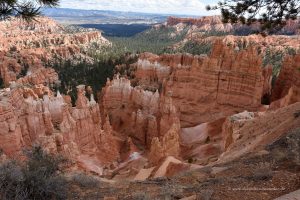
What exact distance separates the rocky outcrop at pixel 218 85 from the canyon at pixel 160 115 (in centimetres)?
9

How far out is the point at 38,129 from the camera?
19875 millimetres

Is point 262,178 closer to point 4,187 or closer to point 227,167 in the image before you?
point 227,167

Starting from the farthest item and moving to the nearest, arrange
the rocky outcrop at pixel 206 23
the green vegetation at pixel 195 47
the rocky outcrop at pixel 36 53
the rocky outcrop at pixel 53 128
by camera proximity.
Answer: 1. the rocky outcrop at pixel 206 23
2. the green vegetation at pixel 195 47
3. the rocky outcrop at pixel 36 53
4. the rocky outcrop at pixel 53 128

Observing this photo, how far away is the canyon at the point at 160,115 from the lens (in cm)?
1716

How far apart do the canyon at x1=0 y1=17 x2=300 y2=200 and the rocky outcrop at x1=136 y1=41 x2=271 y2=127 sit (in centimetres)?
9

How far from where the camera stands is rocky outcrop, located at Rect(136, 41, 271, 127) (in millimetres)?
29172

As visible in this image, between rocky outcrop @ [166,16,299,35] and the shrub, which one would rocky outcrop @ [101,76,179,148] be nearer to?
the shrub

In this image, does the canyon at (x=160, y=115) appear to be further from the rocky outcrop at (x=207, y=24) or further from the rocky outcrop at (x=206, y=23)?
the rocky outcrop at (x=206, y=23)

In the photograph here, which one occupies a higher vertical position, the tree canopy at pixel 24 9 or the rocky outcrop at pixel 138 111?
the tree canopy at pixel 24 9

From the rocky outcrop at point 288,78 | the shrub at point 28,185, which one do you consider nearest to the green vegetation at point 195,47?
the rocky outcrop at point 288,78

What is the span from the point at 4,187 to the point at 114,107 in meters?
25.2

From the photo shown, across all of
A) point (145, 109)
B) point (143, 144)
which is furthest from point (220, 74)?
point (143, 144)

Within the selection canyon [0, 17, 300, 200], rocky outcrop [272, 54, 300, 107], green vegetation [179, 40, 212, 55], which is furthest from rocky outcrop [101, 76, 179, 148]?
green vegetation [179, 40, 212, 55]

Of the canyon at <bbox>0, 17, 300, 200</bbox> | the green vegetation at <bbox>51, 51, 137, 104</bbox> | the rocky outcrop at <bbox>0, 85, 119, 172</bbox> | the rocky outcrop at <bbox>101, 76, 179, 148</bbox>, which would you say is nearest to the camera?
the canyon at <bbox>0, 17, 300, 200</bbox>
